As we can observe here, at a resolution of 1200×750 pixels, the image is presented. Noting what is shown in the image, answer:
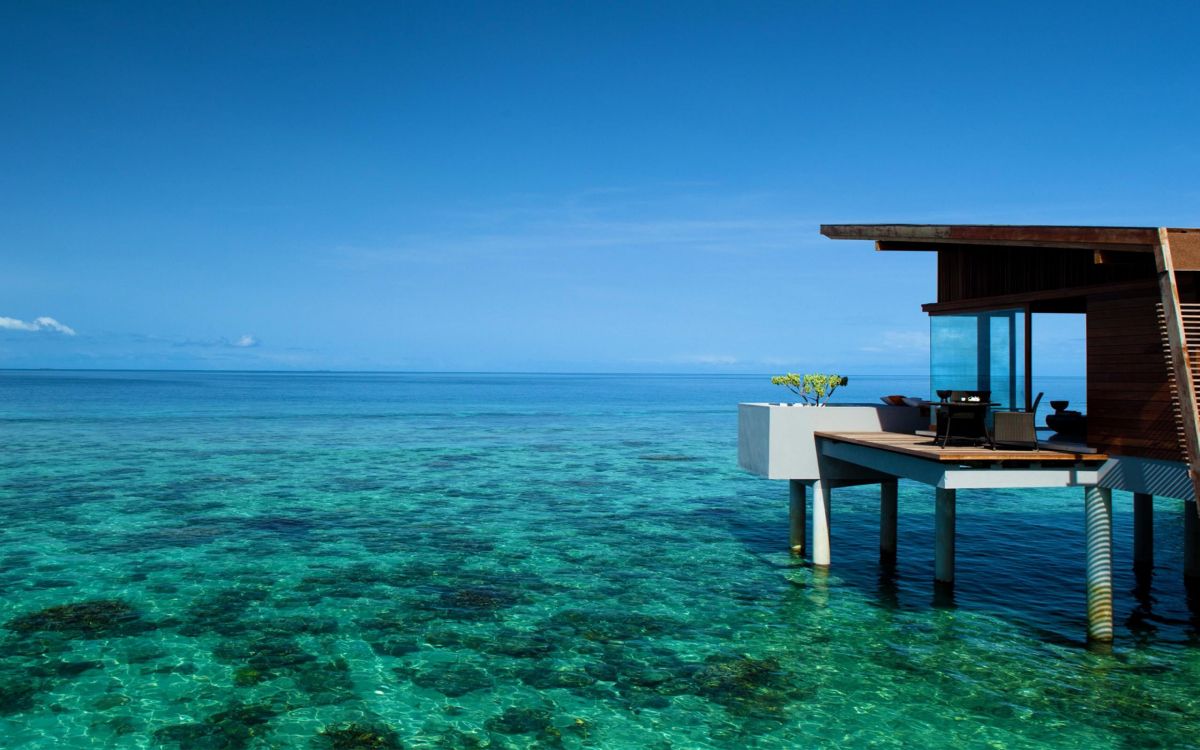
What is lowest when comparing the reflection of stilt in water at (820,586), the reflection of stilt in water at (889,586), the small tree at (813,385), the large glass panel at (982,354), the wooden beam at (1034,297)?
the reflection of stilt in water at (889,586)

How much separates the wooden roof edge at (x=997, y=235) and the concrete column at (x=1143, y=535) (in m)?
7.35

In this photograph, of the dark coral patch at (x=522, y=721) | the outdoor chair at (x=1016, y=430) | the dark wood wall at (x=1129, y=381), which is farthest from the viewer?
the outdoor chair at (x=1016, y=430)

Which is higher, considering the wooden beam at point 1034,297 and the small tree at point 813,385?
the wooden beam at point 1034,297

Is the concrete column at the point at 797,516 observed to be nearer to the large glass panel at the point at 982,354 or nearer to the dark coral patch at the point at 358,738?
the large glass panel at the point at 982,354

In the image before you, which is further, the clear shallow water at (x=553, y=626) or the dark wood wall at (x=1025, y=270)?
the dark wood wall at (x=1025, y=270)

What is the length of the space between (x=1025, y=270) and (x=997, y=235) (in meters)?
2.66

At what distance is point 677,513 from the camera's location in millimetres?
25250

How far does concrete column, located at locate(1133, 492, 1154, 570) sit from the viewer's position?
722 inches

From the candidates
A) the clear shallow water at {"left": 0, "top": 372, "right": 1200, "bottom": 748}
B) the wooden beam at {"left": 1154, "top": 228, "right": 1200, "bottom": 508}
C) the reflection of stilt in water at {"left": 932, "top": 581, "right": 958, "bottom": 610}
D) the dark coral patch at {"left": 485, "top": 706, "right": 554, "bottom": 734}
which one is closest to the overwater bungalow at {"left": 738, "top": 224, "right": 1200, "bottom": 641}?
the wooden beam at {"left": 1154, "top": 228, "right": 1200, "bottom": 508}

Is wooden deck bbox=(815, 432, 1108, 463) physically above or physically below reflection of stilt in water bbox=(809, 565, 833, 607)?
above

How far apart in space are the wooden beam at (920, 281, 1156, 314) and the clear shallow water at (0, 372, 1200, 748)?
5390 mm

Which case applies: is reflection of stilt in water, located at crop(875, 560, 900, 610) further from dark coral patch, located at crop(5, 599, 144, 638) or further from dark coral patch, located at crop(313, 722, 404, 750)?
dark coral patch, located at crop(5, 599, 144, 638)

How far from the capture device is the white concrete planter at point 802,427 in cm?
1697

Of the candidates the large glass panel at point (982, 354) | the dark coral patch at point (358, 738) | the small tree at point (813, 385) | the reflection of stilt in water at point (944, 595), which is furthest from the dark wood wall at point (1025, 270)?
the dark coral patch at point (358, 738)
